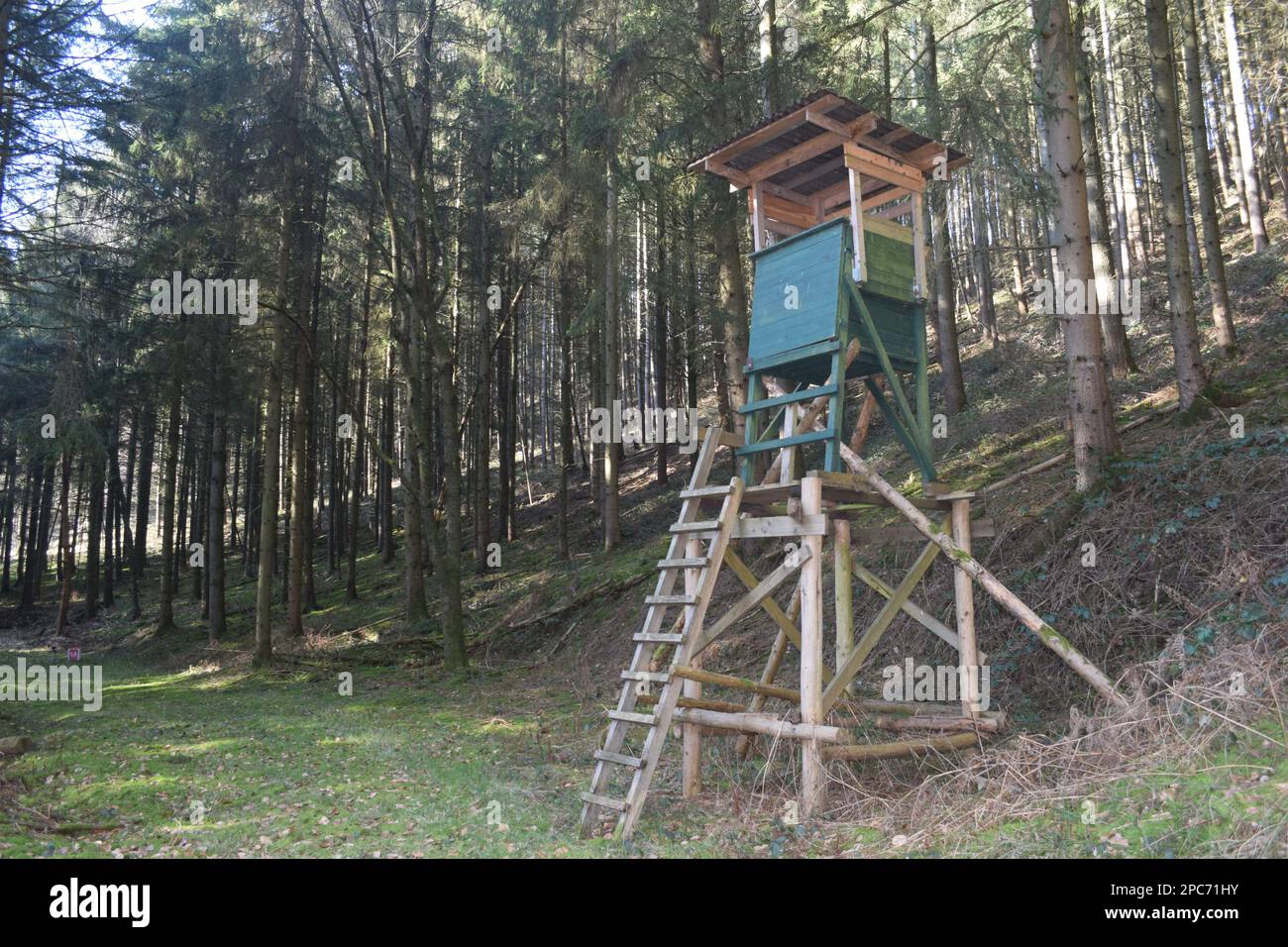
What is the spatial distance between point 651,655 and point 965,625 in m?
3.10

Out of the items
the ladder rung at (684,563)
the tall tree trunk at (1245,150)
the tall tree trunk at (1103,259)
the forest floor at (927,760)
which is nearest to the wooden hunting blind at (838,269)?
the ladder rung at (684,563)

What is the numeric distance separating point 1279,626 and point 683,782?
17.0ft

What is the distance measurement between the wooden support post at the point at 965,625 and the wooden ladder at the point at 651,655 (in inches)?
90.6

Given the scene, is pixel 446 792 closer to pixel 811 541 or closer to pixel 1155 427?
pixel 811 541

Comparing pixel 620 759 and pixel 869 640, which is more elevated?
pixel 869 640

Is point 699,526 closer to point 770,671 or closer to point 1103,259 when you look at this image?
point 770,671

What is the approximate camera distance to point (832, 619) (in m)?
12.8

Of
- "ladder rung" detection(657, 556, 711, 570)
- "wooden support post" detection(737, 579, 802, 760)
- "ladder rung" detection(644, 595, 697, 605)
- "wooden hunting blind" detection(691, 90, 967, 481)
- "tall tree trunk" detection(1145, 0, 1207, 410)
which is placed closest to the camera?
"ladder rung" detection(644, 595, 697, 605)

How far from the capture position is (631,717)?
7.04 metres

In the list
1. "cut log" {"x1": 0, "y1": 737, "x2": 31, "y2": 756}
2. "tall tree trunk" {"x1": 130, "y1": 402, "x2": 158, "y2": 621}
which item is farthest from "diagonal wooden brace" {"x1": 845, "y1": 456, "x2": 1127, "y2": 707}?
"tall tree trunk" {"x1": 130, "y1": 402, "x2": 158, "y2": 621}

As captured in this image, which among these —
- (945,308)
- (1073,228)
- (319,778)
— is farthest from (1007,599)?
(945,308)

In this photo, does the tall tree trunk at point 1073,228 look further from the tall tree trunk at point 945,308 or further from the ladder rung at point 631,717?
the ladder rung at point 631,717

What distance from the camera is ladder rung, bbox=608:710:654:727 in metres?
6.85

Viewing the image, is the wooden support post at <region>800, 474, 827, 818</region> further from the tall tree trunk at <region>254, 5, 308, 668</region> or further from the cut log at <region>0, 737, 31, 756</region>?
the tall tree trunk at <region>254, 5, 308, 668</region>
